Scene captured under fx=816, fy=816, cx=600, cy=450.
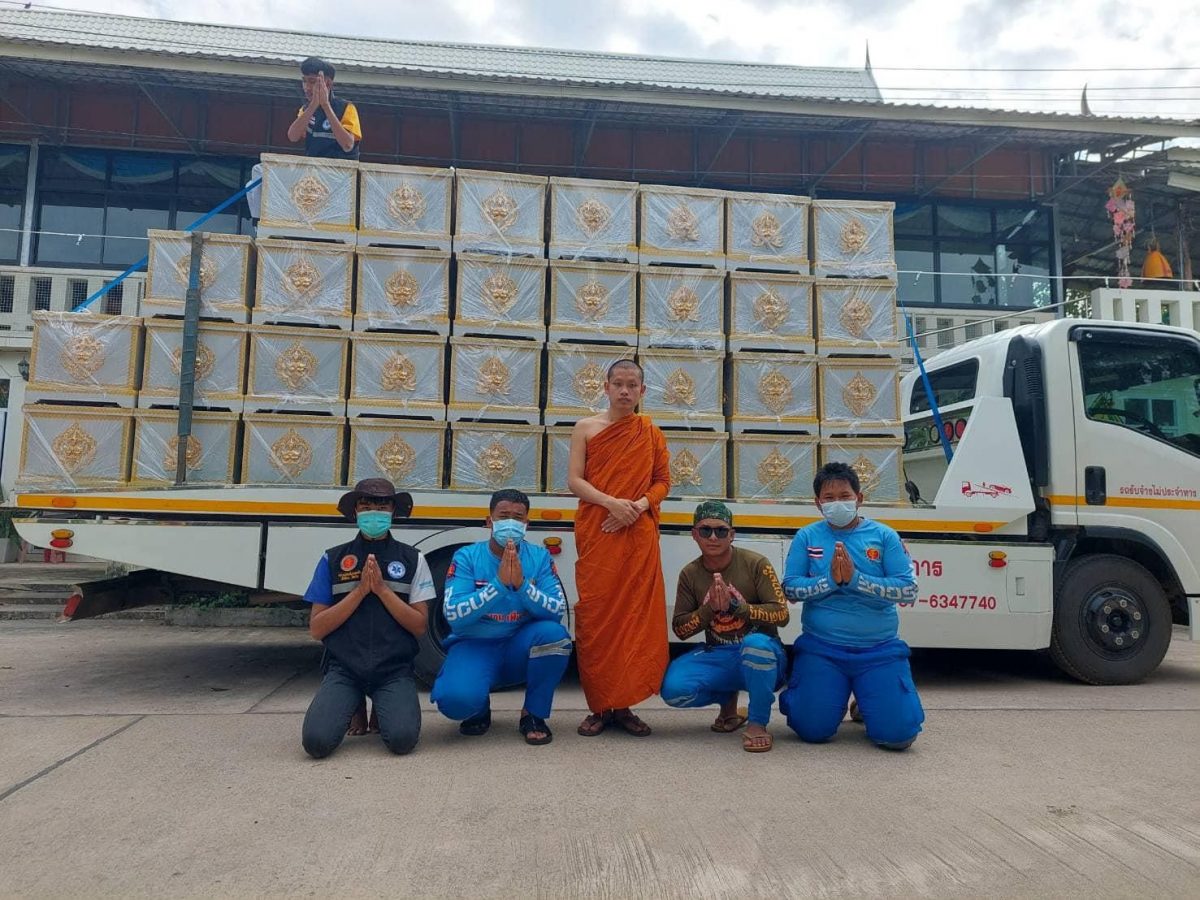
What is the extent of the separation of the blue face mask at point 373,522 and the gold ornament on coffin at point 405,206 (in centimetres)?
222

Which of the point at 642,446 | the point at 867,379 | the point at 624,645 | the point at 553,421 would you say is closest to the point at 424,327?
the point at 553,421

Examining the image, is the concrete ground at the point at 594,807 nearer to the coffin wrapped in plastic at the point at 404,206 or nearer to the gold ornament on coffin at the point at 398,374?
the gold ornament on coffin at the point at 398,374

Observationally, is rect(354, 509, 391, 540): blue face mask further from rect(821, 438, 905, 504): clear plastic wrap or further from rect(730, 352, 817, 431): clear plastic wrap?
rect(821, 438, 905, 504): clear plastic wrap

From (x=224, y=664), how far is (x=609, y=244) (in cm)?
437

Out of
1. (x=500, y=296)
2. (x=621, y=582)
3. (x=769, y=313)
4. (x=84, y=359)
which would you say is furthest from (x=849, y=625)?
(x=84, y=359)

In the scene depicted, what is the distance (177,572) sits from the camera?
15.9ft

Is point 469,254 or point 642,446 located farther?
point 469,254

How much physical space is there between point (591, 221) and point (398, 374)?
1.61 m

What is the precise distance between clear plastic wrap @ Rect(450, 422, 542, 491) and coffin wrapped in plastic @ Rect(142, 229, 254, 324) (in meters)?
1.57

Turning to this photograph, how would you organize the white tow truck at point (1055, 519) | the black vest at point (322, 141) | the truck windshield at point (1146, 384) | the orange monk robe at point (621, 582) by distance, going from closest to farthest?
the orange monk robe at point (621, 582), the white tow truck at point (1055, 519), the truck windshield at point (1146, 384), the black vest at point (322, 141)

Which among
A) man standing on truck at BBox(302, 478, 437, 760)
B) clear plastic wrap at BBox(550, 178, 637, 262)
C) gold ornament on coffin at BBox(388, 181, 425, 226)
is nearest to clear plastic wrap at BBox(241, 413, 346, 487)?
man standing on truck at BBox(302, 478, 437, 760)

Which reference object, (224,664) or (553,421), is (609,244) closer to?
(553,421)

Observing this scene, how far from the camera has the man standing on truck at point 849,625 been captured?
3879 millimetres

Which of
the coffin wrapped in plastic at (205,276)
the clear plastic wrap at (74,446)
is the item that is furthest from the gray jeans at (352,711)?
the coffin wrapped in plastic at (205,276)
